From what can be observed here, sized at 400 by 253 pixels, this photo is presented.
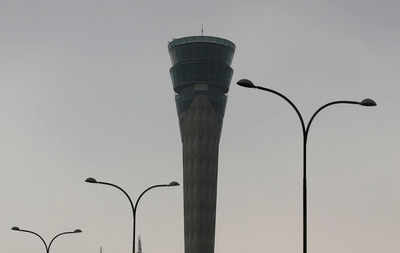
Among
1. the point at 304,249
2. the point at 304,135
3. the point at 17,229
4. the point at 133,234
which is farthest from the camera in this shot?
the point at 17,229

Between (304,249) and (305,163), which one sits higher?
(305,163)

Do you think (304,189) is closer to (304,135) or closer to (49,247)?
(304,135)

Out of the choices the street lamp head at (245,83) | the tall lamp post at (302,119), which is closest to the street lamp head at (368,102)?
the tall lamp post at (302,119)

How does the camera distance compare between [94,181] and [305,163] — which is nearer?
[305,163]

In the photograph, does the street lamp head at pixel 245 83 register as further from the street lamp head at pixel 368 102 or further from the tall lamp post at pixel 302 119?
the street lamp head at pixel 368 102

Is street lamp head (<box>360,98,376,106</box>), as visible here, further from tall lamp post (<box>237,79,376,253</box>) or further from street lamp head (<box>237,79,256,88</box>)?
street lamp head (<box>237,79,256,88</box>)

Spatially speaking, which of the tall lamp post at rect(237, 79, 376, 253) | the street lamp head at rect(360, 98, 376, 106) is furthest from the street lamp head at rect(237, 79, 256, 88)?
the street lamp head at rect(360, 98, 376, 106)

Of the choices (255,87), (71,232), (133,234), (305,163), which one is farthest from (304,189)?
(71,232)

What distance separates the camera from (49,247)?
7769cm

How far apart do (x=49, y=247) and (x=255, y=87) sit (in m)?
45.2

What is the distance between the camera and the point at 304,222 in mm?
36188

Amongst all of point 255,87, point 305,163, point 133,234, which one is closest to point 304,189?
point 305,163

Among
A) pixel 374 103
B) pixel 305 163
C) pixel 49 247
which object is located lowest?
pixel 49 247

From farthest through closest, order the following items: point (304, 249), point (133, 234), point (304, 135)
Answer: point (133, 234)
point (304, 135)
point (304, 249)
